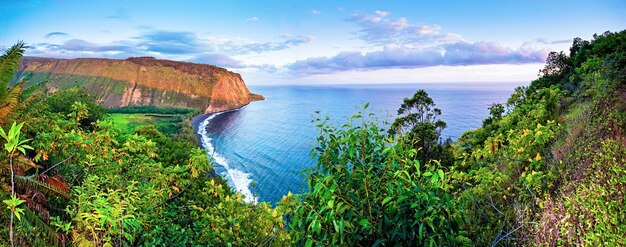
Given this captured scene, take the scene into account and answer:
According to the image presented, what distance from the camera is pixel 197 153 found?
8.28 metres

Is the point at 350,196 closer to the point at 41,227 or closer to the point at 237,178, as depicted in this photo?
the point at 41,227

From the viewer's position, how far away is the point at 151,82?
149000mm

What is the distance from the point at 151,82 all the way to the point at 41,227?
157 meters

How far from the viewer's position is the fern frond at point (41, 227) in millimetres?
5582

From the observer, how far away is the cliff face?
462ft

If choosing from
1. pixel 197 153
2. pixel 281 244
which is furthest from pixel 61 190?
pixel 281 244

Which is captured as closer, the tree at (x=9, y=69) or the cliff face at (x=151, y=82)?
the tree at (x=9, y=69)

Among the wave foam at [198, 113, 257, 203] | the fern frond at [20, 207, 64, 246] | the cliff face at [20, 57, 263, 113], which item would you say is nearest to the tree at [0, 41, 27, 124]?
the fern frond at [20, 207, 64, 246]

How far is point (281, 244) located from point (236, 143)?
209 feet

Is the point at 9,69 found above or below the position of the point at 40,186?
above

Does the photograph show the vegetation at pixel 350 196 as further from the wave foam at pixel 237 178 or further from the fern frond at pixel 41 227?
the wave foam at pixel 237 178

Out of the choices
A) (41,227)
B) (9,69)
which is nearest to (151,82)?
(9,69)

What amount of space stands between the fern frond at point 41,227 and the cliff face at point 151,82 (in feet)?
422

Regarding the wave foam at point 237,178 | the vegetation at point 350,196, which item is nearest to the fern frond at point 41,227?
the vegetation at point 350,196
